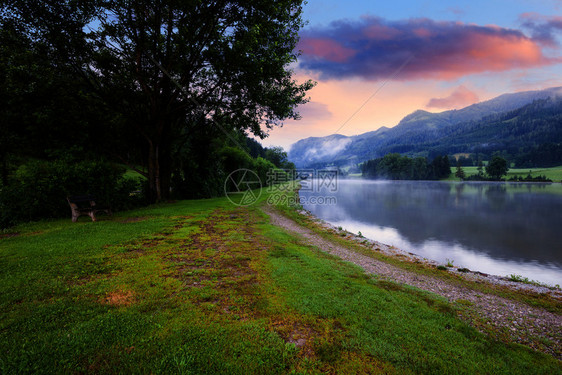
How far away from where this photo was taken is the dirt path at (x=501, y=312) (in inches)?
158

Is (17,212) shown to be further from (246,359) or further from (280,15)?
(280,15)

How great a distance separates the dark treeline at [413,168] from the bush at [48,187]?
14945cm

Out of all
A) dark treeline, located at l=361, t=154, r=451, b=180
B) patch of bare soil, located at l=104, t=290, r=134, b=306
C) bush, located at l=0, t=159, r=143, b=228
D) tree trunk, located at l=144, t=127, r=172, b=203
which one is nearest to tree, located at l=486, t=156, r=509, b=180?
dark treeline, located at l=361, t=154, r=451, b=180

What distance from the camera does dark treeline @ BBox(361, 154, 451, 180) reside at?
125 m

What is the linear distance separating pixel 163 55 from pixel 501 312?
69.1 feet

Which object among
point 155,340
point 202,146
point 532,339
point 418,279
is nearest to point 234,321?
point 155,340

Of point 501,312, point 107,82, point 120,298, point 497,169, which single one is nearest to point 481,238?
point 501,312

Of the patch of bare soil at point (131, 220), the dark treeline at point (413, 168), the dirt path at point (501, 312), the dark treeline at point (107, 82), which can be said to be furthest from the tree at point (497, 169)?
the patch of bare soil at point (131, 220)

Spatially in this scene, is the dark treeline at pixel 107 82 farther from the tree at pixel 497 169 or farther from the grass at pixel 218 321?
the tree at pixel 497 169

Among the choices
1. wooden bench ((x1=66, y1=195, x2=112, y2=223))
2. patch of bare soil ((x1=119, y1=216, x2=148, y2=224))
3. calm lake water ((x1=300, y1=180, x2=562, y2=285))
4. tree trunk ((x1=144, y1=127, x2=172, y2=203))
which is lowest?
calm lake water ((x1=300, y1=180, x2=562, y2=285))

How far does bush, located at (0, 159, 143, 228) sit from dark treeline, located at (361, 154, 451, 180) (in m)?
149

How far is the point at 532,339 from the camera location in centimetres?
397

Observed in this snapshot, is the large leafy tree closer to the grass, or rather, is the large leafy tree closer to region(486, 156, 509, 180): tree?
the grass

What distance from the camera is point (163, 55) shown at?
15.4 m
